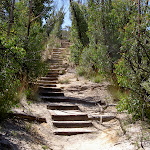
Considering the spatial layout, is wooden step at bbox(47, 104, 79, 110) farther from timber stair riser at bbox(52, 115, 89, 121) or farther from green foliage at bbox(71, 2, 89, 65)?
green foliage at bbox(71, 2, 89, 65)

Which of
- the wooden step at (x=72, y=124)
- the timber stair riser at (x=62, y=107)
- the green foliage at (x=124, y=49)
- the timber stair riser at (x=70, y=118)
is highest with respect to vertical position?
the green foliage at (x=124, y=49)

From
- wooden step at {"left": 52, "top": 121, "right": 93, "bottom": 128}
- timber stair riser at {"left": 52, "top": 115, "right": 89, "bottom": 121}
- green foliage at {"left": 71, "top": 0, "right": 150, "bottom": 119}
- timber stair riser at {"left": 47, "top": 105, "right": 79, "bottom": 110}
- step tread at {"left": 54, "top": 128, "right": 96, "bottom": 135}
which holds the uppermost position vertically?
green foliage at {"left": 71, "top": 0, "right": 150, "bottom": 119}

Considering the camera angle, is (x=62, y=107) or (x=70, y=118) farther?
(x=62, y=107)

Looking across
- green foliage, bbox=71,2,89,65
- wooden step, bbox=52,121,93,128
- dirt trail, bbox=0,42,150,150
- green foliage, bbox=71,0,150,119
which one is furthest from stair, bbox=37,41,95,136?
green foliage, bbox=71,2,89,65

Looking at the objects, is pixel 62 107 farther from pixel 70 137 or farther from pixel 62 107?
pixel 70 137

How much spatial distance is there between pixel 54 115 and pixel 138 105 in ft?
8.78

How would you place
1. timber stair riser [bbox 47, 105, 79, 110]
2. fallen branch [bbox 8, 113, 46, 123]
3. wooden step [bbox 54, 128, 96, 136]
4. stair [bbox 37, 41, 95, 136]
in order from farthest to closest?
timber stair riser [bbox 47, 105, 79, 110] < stair [bbox 37, 41, 95, 136] < wooden step [bbox 54, 128, 96, 136] < fallen branch [bbox 8, 113, 46, 123]

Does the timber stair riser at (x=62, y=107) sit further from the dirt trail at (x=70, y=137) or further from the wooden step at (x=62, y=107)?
the dirt trail at (x=70, y=137)

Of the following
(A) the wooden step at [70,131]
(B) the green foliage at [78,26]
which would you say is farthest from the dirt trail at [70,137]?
(B) the green foliage at [78,26]

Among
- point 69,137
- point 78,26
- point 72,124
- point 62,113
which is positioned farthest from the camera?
point 78,26

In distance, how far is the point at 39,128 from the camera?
5.33 m

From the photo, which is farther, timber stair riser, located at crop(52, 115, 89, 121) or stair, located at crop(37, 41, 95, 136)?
timber stair riser, located at crop(52, 115, 89, 121)

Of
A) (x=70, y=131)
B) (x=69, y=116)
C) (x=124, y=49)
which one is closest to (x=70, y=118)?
(x=69, y=116)

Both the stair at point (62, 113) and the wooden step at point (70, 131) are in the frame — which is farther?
the stair at point (62, 113)
